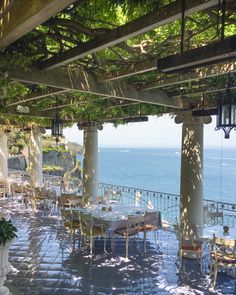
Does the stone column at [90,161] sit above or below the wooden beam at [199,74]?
below

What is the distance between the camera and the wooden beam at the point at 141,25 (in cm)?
265

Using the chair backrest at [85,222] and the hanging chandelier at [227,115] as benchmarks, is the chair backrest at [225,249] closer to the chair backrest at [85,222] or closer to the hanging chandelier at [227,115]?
the hanging chandelier at [227,115]

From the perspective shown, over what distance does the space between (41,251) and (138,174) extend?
230ft

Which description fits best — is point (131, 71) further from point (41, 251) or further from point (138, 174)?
point (138, 174)

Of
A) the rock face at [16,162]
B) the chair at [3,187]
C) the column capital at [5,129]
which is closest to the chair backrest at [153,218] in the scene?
the chair at [3,187]

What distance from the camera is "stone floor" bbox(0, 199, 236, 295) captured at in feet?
19.1

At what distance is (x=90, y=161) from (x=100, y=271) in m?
5.51

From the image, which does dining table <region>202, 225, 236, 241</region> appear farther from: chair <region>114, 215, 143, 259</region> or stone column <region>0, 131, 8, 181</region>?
stone column <region>0, 131, 8, 181</region>

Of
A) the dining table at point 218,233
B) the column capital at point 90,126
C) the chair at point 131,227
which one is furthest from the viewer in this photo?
the column capital at point 90,126

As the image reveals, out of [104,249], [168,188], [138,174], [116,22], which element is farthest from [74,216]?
[138,174]

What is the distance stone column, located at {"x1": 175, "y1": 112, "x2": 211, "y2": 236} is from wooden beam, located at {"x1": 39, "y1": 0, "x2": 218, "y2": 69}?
4428 mm

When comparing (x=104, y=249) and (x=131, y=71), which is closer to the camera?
(x=131, y=71)

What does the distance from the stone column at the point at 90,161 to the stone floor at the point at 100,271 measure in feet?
9.22

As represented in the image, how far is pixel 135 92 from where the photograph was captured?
21.1ft
